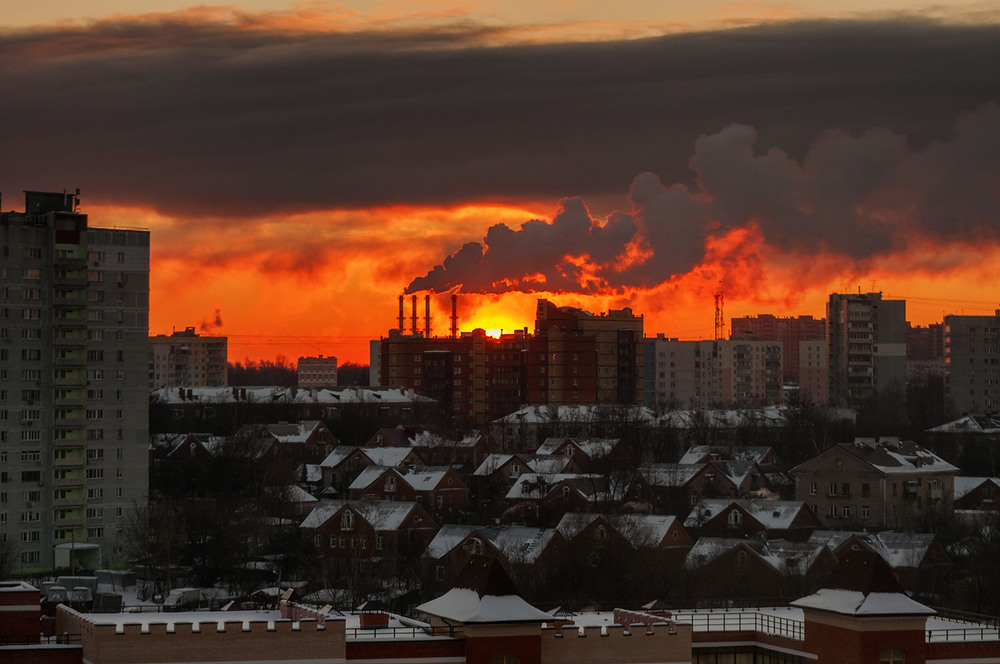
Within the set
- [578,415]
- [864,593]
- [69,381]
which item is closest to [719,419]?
[578,415]

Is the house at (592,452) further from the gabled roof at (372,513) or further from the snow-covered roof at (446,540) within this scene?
the snow-covered roof at (446,540)

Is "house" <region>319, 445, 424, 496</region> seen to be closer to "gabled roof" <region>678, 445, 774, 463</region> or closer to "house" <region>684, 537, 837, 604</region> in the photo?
"gabled roof" <region>678, 445, 774, 463</region>

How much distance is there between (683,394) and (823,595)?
14691 cm

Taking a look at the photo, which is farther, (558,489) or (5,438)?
(558,489)

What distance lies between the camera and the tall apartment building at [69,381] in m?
69.7

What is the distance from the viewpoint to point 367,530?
65.3m

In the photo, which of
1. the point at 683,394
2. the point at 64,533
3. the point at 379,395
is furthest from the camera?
the point at 683,394

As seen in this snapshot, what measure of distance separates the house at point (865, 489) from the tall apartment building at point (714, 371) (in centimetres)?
8988

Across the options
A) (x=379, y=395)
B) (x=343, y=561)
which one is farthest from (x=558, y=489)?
(x=379, y=395)

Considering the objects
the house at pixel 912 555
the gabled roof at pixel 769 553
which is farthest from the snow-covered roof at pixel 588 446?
the gabled roof at pixel 769 553

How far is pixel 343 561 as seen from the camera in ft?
202

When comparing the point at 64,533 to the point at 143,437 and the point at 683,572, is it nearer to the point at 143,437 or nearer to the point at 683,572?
Answer: the point at 143,437

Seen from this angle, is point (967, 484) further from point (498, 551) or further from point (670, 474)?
point (498, 551)

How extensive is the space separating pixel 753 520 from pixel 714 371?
108991 mm
